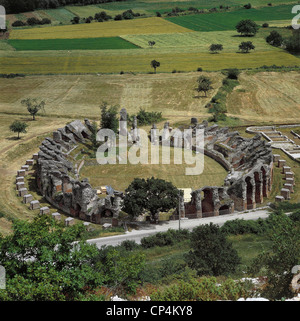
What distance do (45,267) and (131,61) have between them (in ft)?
378

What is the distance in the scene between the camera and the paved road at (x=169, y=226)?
5384 centimetres

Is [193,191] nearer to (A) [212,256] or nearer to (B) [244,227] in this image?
(B) [244,227]

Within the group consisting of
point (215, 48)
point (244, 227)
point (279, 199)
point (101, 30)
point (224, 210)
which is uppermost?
point (101, 30)

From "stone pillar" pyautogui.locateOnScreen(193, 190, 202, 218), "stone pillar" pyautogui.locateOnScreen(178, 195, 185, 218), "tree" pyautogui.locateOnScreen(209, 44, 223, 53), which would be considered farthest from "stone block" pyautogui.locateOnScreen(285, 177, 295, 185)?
"tree" pyautogui.locateOnScreen(209, 44, 223, 53)

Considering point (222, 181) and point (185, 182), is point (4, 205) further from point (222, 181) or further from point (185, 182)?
point (222, 181)

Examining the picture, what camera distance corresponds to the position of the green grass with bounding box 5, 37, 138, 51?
160m

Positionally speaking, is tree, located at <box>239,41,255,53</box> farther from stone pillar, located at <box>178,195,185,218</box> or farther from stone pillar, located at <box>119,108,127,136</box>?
stone pillar, located at <box>178,195,185,218</box>

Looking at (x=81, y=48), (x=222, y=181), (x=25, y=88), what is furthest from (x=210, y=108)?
(x=81, y=48)

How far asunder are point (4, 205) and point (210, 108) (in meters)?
53.9

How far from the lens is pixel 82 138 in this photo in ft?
279

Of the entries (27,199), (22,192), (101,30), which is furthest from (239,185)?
(101,30)

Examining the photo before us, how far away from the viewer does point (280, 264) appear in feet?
126

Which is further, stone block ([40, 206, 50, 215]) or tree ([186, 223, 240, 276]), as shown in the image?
stone block ([40, 206, 50, 215])

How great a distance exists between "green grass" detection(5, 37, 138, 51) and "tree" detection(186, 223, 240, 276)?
122 metres
